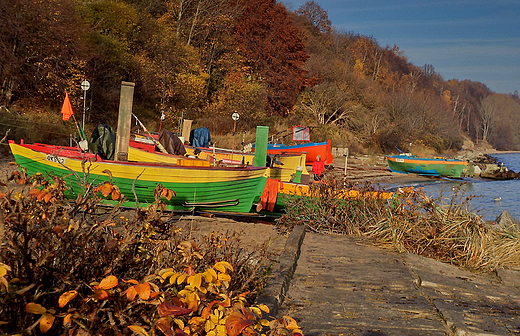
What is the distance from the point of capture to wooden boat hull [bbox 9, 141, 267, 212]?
1144 centimetres

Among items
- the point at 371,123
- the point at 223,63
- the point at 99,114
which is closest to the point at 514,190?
the point at 371,123

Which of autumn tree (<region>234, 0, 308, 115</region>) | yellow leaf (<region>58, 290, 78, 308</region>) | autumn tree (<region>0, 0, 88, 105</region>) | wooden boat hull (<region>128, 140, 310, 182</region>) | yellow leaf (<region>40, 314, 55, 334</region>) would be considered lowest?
yellow leaf (<region>40, 314, 55, 334</region>)

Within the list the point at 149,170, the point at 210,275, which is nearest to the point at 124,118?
the point at 149,170

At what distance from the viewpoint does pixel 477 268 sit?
6.75m

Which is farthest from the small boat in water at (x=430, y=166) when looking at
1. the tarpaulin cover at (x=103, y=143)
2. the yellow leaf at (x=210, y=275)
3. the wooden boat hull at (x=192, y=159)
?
the yellow leaf at (x=210, y=275)

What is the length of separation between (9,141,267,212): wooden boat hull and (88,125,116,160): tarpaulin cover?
2.85 feet

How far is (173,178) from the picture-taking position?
39.2 feet

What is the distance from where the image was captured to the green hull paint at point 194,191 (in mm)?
11883

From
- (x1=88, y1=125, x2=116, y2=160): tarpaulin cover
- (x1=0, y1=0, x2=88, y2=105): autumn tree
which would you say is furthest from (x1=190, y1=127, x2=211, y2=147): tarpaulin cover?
(x1=88, y1=125, x2=116, y2=160): tarpaulin cover

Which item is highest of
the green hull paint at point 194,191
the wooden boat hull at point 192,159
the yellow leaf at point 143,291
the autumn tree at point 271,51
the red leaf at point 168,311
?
the autumn tree at point 271,51

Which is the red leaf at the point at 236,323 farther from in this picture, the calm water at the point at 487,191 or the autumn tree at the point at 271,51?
the autumn tree at the point at 271,51

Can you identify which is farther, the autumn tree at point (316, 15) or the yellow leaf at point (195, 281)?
the autumn tree at point (316, 15)

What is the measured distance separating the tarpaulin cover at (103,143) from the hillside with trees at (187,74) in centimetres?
689

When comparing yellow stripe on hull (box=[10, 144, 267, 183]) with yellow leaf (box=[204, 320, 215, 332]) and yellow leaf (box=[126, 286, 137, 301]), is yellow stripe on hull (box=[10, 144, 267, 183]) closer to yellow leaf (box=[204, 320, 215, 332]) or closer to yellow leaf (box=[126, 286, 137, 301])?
yellow leaf (box=[204, 320, 215, 332])
